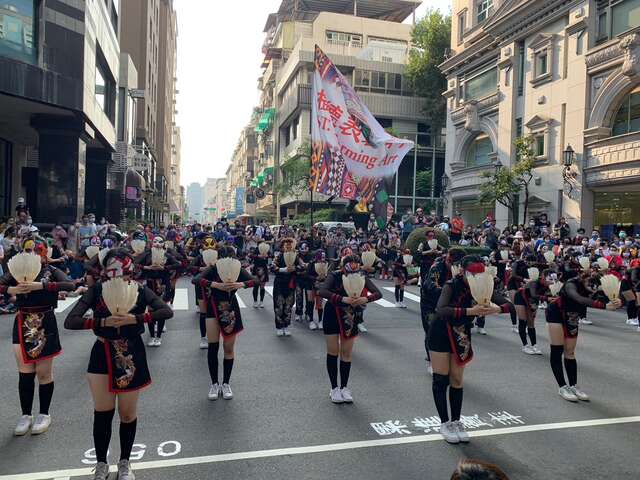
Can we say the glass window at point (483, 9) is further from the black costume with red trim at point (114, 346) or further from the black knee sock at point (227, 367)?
the black costume with red trim at point (114, 346)

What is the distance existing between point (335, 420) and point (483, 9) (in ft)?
113

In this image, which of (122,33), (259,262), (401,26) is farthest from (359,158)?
(401,26)

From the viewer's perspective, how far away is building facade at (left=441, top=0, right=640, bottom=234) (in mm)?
22328

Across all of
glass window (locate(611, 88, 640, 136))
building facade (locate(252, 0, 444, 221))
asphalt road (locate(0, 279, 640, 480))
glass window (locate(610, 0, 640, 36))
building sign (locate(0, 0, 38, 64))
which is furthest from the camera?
building facade (locate(252, 0, 444, 221))

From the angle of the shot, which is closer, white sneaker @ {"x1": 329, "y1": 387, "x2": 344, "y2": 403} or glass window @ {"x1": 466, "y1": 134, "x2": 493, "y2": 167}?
white sneaker @ {"x1": 329, "y1": 387, "x2": 344, "y2": 403}

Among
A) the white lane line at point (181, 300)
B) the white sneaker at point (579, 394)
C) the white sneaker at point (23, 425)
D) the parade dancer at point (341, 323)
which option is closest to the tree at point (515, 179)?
the white lane line at point (181, 300)

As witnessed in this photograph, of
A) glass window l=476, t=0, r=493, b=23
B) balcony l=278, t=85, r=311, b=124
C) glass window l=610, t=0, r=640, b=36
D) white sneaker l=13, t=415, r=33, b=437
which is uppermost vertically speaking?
glass window l=476, t=0, r=493, b=23

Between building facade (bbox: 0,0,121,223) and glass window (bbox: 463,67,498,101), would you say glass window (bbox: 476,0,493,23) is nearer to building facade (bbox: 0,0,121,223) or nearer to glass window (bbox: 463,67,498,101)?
glass window (bbox: 463,67,498,101)

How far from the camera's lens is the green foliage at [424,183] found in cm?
4555

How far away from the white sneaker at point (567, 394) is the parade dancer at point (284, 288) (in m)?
5.28

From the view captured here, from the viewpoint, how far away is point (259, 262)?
514 inches

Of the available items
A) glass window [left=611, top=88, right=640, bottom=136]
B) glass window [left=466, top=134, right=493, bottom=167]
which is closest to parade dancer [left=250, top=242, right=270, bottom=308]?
glass window [left=611, top=88, right=640, bottom=136]

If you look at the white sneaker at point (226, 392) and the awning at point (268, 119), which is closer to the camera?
the white sneaker at point (226, 392)

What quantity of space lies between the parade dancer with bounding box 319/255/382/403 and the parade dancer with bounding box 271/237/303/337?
3813mm
